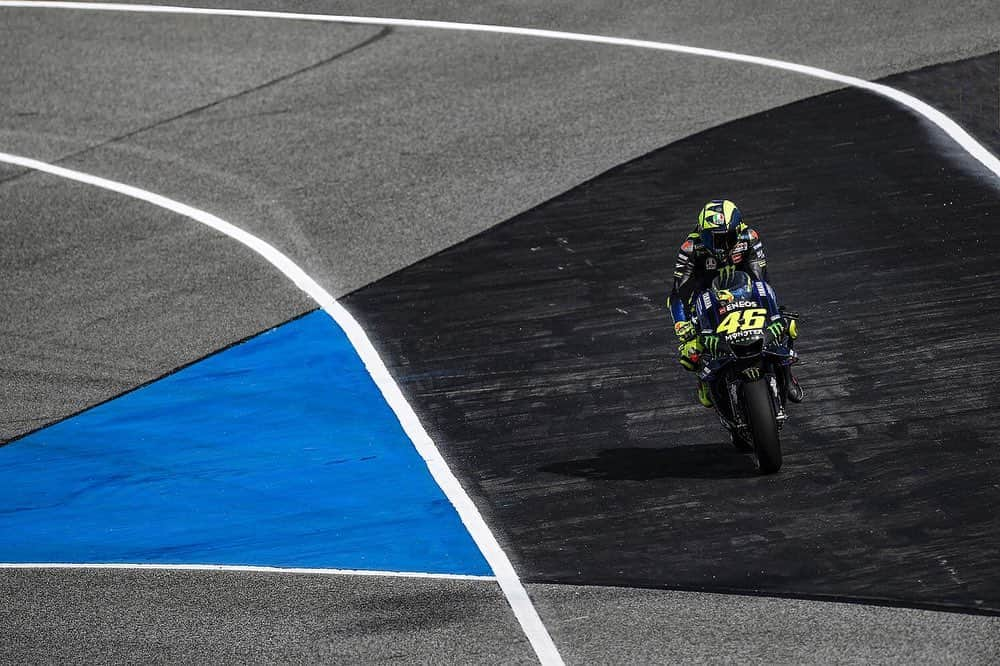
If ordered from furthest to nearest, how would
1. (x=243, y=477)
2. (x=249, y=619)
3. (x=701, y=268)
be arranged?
(x=243, y=477)
(x=701, y=268)
(x=249, y=619)

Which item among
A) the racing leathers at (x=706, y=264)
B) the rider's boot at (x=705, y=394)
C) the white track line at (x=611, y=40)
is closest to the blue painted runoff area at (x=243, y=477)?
the rider's boot at (x=705, y=394)

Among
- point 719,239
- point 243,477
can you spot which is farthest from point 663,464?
point 243,477

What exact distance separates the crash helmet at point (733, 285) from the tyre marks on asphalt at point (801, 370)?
1226mm

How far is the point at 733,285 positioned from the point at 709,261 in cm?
28

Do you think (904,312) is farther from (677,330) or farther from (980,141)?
(980,141)

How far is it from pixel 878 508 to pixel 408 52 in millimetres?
12865

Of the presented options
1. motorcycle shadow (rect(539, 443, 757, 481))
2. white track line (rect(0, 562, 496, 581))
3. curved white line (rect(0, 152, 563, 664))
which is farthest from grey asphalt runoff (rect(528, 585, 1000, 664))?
motorcycle shadow (rect(539, 443, 757, 481))

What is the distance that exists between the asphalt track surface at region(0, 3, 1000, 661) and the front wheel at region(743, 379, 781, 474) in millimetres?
307

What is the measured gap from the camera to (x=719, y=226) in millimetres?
11594

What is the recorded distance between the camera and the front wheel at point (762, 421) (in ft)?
36.0

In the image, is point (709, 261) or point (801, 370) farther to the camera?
point (801, 370)

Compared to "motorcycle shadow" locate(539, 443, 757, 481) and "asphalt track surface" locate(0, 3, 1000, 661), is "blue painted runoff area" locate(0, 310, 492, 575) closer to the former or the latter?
"asphalt track surface" locate(0, 3, 1000, 661)

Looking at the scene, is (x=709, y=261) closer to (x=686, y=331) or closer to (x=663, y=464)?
(x=686, y=331)

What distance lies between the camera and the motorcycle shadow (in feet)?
37.9
